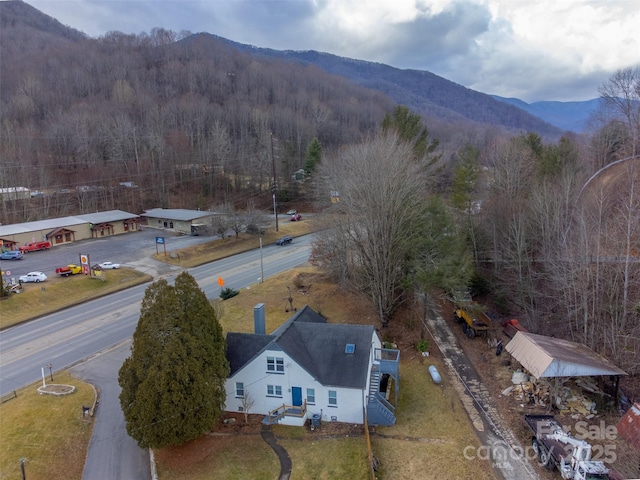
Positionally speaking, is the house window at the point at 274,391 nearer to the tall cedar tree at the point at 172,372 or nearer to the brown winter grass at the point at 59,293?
the tall cedar tree at the point at 172,372

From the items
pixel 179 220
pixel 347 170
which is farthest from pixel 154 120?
pixel 347 170

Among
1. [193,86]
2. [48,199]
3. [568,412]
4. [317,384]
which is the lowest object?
[568,412]

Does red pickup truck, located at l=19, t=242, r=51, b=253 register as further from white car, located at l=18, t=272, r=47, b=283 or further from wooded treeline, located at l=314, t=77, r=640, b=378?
wooded treeline, located at l=314, t=77, r=640, b=378

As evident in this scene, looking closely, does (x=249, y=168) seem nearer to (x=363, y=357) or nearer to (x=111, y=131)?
(x=111, y=131)

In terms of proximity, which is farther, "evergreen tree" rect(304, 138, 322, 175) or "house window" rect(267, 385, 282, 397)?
"evergreen tree" rect(304, 138, 322, 175)

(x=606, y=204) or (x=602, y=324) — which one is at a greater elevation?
(x=606, y=204)

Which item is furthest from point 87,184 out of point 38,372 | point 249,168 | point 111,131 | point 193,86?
point 193,86

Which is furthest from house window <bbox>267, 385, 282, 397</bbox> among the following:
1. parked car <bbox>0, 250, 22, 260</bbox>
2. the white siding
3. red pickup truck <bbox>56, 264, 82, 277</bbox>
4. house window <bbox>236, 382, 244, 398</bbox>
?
parked car <bbox>0, 250, 22, 260</bbox>
